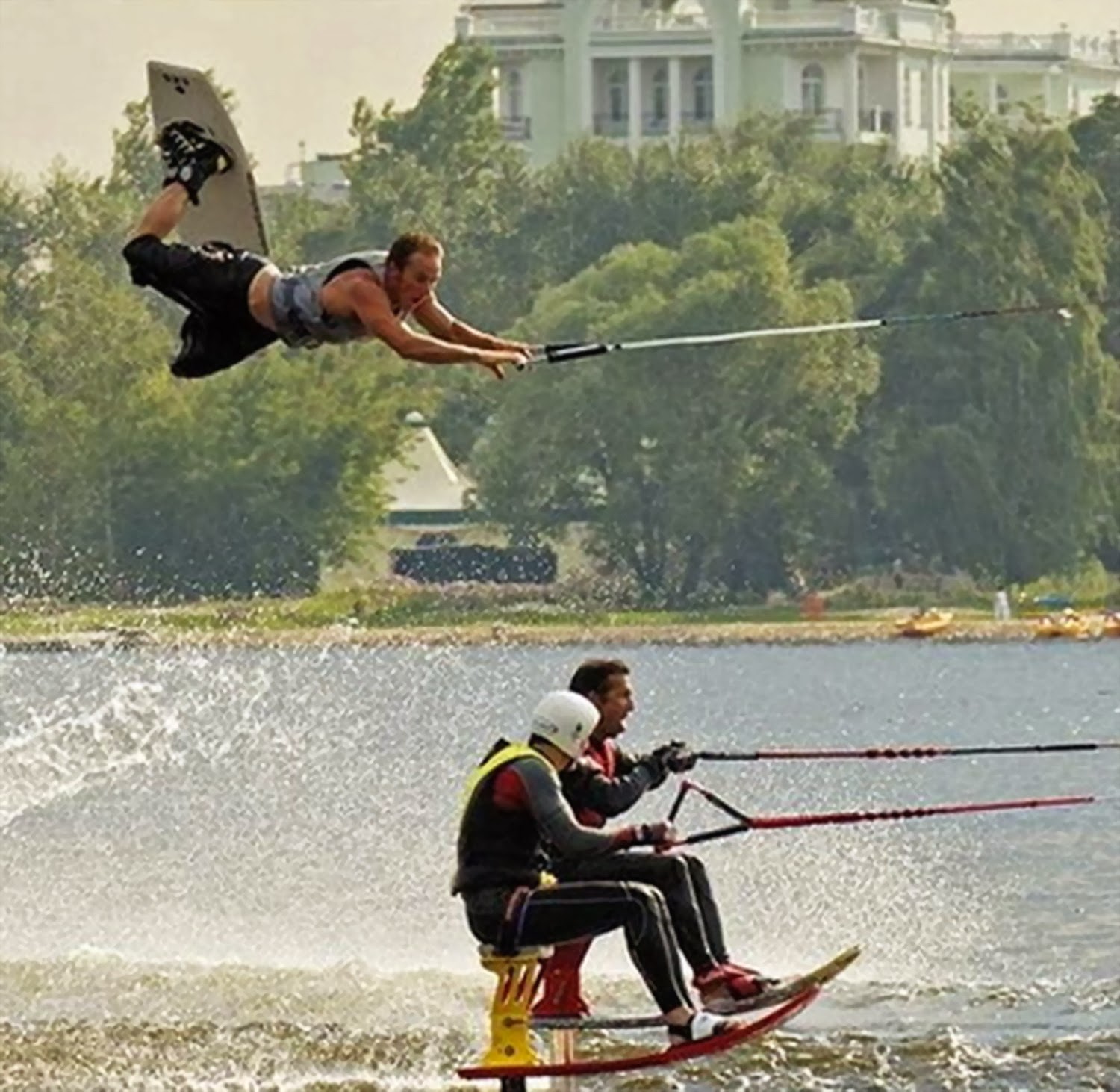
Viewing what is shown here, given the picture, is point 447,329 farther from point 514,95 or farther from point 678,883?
point 514,95

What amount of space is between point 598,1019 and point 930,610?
247 ft

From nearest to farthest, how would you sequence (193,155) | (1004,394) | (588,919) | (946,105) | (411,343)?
(411,343), (193,155), (588,919), (1004,394), (946,105)

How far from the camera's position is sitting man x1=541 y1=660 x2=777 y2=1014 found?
1906 cm

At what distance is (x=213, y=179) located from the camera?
723 inches

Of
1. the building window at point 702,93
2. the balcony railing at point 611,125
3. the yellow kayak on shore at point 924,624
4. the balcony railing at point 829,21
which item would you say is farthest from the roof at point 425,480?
the balcony railing at point 829,21

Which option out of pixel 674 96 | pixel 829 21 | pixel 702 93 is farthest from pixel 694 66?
pixel 829 21

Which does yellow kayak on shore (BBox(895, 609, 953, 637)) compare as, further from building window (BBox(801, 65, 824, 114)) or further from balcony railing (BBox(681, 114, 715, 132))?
building window (BBox(801, 65, 824, 114))

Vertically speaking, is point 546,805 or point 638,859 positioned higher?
point 546,805

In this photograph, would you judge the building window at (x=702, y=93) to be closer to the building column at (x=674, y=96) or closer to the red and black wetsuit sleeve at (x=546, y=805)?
the building column at (x=674, y=96)

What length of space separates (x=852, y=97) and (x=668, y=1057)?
133 meters

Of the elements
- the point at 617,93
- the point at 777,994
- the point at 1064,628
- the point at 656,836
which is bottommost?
the point at 1064,628

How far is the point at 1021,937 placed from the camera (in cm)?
3012

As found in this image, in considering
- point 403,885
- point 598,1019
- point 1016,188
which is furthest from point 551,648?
point 598,1019

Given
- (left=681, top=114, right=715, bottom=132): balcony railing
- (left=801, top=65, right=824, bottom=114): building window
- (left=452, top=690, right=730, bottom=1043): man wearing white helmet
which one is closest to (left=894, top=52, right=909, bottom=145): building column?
(left=801, top=65, right=824, bottom=114): building window
